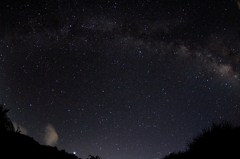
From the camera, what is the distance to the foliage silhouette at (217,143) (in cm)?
514

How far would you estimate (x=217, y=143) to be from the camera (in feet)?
19.2

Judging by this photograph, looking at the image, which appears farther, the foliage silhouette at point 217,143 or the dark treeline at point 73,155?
the foliage silhouette at point 217,143

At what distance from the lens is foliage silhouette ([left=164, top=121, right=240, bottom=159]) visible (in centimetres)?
514

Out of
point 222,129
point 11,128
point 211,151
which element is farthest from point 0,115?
point 222,129

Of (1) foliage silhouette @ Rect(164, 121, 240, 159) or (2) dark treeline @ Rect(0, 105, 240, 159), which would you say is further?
(1) foliage silhouette @ Rect(164, 121, 240, 159)

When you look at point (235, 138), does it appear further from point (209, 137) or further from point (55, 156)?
point (55, 156)

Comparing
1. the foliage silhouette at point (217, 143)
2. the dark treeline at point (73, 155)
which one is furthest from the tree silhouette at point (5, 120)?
the foliage silhouette at point (217, 143)

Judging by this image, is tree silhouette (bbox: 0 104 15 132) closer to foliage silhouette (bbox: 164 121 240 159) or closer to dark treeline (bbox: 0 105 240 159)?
dark treeline (bbox: 0 105 240 159)

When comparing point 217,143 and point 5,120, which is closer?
point 5,120

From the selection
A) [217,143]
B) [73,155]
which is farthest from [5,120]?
[217,143]

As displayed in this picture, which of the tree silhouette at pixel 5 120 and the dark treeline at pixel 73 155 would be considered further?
the tree silhouette at pixel 5 120

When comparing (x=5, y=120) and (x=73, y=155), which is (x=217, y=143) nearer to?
(x=73, y=155)

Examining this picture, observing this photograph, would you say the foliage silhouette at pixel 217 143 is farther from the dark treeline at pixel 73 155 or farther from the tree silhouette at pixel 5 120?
the tree silhouette at pixel 5 120

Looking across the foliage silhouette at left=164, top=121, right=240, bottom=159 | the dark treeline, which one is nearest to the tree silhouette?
the dark treeline
